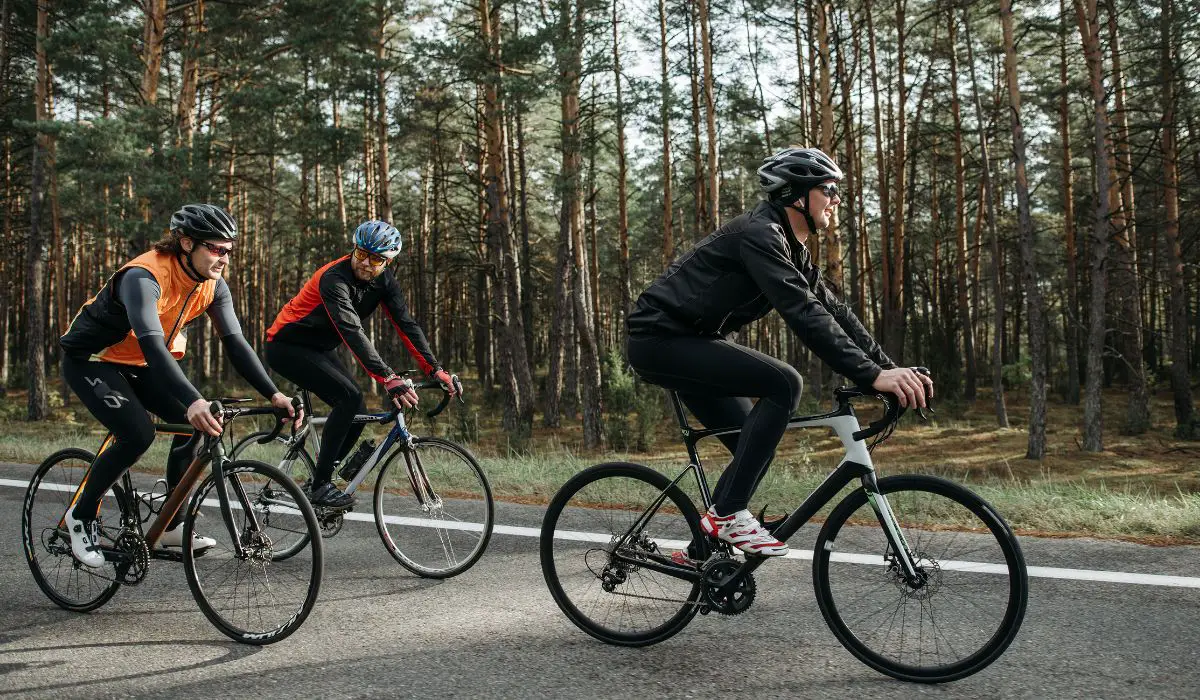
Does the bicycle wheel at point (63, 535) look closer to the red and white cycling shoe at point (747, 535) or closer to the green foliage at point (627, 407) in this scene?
the red and white cycling shoe at point (747, 535)

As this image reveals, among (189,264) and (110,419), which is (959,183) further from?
(110,419)

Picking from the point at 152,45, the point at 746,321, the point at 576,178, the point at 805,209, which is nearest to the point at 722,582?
the point at 746,321

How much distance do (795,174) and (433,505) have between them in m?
3.23

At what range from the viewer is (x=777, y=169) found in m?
3.59

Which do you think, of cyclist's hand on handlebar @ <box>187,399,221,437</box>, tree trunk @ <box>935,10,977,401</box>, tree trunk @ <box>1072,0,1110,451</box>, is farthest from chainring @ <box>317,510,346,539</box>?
tree trunk @ <box>935,10,977,401</box>

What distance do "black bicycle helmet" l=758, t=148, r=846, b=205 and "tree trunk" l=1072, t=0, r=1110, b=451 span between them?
17.2m

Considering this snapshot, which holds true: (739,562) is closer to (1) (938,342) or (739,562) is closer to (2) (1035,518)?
(2) (1035,518)

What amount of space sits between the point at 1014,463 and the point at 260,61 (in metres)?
20.2

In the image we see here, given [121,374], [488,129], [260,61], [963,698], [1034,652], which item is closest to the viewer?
[963,698]

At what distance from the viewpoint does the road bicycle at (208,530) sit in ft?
13.0

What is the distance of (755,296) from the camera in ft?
11.9

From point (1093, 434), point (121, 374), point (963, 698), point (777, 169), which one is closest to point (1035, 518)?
point (963, 698)

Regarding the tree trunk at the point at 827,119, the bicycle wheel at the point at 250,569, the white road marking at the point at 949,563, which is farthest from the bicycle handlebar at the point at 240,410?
the tree trunk at the point at 827,119

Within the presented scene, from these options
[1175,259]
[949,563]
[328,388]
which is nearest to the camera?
[949,563]
